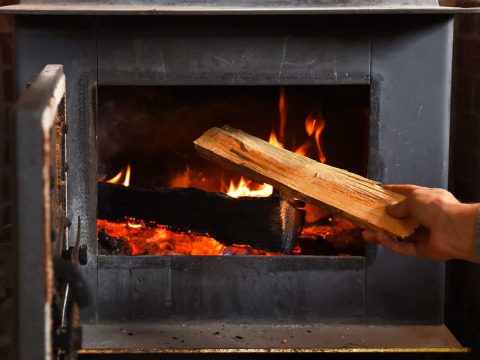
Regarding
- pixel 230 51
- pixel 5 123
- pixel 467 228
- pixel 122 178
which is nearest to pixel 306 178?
pixel 230 51

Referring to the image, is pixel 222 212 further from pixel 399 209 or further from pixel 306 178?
pixel 399 209

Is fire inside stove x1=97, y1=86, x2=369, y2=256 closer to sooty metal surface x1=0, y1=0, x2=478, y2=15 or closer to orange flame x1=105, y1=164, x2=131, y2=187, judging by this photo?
orange flame x1=105, y1=164, x2=131, y2=187

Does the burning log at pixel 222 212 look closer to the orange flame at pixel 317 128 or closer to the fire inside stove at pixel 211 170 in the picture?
the fire inside stove at pixel 211 170

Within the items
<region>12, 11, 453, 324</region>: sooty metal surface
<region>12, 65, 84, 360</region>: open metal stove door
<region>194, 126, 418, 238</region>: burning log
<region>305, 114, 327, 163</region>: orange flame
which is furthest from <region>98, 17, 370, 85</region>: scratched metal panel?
<region>12, 65, 84, 360</region>: open metal stove door

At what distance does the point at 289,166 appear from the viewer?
221 centimetres

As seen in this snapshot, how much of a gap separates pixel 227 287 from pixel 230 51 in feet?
2.10

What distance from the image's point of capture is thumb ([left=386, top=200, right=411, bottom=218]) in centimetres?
194

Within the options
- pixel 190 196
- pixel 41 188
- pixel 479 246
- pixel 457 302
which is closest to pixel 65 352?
pixel 41 188

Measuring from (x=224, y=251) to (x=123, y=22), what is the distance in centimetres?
73

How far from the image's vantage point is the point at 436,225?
1.81 m

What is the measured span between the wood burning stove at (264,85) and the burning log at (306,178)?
0.54 feet

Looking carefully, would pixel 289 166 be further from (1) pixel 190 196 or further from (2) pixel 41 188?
(2) pixel 41 188

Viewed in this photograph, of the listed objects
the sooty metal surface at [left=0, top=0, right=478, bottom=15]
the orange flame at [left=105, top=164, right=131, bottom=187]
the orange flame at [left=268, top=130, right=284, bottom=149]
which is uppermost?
the sooty metal surface at [left=0, top=0, right=478, bottom=15]

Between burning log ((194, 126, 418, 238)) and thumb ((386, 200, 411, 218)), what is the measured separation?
19 millimetres
